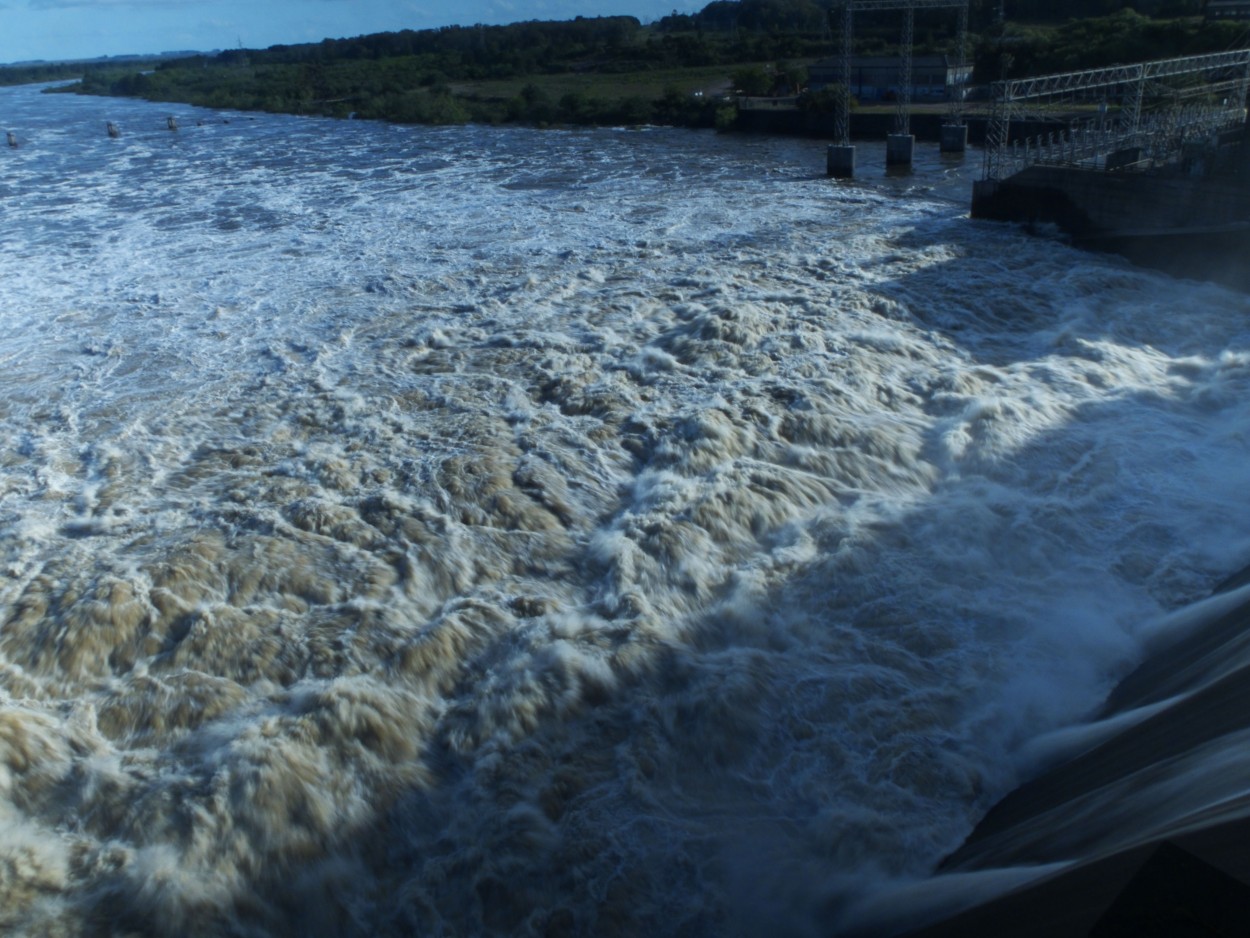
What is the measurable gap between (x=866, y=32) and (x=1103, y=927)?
64.5 m

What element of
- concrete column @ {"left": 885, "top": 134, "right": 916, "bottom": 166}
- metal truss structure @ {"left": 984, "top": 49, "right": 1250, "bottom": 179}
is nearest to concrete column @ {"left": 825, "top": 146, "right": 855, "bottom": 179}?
concrete column @ {"left": 885, "top": 134, "right": 916, "bottom": 166}

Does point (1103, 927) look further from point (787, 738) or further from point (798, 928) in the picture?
point (787, 738)

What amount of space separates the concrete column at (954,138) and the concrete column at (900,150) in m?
2.47

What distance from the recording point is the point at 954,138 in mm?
28953

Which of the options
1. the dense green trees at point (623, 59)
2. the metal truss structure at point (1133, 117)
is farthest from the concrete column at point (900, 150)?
the dense green trees at point (623, 59)

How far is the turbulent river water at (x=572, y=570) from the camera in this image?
5219 mm

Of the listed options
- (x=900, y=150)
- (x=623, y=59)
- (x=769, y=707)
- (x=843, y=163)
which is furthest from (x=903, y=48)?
(x=623, y=59)

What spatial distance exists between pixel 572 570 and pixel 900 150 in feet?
76.2

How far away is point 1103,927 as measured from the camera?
370 cm

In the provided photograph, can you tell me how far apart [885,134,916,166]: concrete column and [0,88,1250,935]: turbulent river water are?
42.0ft

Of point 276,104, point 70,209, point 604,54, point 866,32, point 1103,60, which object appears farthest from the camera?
point 604,54

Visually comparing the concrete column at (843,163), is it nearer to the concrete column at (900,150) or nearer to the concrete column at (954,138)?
the concrete column at (900,150)

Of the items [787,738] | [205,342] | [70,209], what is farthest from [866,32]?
[787,738]

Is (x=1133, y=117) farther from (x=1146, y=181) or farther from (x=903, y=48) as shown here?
(x=903, y=48)
